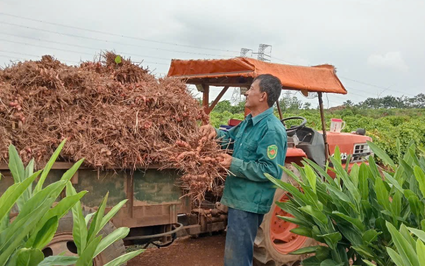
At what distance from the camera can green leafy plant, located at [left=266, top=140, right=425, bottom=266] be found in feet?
6.63

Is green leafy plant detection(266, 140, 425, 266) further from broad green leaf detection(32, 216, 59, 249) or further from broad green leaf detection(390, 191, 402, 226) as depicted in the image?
broad green leaf detection(32, 216, 59, 249)

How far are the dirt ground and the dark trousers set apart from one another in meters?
1.53

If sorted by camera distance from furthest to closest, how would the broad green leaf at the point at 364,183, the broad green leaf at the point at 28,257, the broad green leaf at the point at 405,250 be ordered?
the broad green leaf at the point at 364,183 < the broad green leaf at the point at 405,250 < the broad green leaf at the point at 28,257

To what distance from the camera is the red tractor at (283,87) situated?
4.12m

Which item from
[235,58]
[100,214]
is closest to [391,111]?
[235,58]

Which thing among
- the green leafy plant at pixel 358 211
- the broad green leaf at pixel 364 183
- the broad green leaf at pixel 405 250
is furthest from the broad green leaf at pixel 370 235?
the broad green leaf at pixel 405 250

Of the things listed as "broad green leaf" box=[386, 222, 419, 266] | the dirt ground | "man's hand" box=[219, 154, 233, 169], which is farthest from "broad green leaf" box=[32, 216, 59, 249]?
the dirt ground

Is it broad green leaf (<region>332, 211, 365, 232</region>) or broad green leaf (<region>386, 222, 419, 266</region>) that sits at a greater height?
broad green leaf (<region>386, 222, 419, 266</region>)

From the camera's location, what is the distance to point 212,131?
11.3ft

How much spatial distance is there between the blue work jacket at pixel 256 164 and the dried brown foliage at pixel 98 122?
18 centimetres

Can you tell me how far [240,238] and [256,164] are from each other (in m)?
0.61

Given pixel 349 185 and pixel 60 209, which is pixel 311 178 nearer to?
pixel 349 185

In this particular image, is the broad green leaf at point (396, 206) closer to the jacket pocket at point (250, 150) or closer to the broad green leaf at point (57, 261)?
the jacket pocket at point (250, 150)

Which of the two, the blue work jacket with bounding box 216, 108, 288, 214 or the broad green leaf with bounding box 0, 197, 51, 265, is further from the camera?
the blue work jacket with bounding box 216, 108, 288, 214
